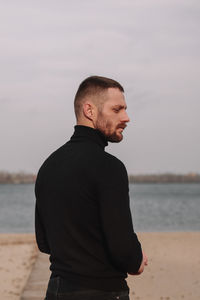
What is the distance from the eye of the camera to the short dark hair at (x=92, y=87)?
8.02ft

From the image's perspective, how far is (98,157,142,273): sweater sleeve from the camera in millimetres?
2219

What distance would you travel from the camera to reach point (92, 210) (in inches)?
89.4

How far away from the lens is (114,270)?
7.61ft

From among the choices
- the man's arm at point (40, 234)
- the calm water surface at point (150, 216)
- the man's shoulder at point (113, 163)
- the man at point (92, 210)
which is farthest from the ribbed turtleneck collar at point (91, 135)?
the calm water surface at point (150, 216)

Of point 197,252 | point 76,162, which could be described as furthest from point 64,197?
point 197,252

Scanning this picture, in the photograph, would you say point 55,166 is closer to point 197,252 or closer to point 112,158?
point 112,158

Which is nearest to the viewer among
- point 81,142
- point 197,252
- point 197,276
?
point 81,142

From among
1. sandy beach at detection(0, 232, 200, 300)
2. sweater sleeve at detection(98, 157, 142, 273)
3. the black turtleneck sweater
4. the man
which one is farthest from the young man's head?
sandy beach at detection(0, 232, 200, 300)

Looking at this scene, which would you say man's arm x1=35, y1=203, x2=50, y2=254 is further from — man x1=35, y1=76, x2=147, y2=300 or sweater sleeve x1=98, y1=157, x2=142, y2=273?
sweater sleeve x1=98, y1=157, x2=142, y2=273

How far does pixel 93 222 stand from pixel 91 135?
406 mm

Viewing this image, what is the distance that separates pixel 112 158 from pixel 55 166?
31 cm

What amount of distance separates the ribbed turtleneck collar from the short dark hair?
0.28 ft

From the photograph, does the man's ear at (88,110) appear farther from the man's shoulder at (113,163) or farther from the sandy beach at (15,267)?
the sandy beach at (15,267)

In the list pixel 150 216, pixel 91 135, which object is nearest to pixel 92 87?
pixel 91 135
